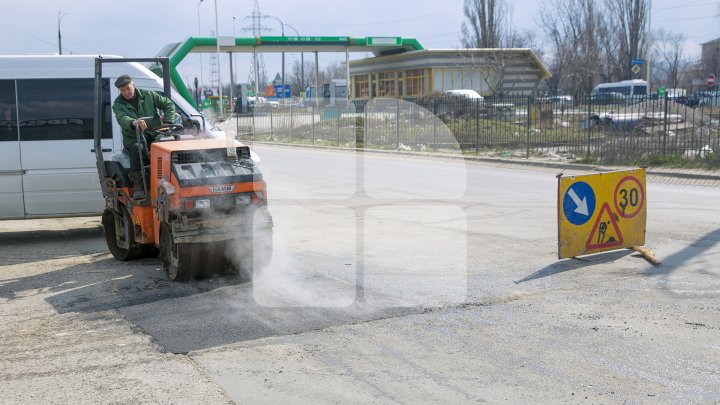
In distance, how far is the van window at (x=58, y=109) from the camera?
1090cm

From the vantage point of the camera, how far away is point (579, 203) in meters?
8.90

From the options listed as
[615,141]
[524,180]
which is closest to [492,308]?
[524,180]

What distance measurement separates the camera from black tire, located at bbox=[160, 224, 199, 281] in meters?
7.81

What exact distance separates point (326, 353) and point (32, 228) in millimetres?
8949

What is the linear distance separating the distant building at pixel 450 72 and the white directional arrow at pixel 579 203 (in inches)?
1671

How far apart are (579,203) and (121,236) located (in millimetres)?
5471

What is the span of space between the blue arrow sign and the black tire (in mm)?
4150

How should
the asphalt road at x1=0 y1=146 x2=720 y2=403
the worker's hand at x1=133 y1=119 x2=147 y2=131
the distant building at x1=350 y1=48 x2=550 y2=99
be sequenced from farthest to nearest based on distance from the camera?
the distant building at x1=350 y1=48 x2=550 y2=99
the worker's hand at x1=133 y1=119 x2=147 y2=131
the asphalt road at x1=0 y1=146 x2=720 y2=403

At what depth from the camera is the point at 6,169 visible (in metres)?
10.9

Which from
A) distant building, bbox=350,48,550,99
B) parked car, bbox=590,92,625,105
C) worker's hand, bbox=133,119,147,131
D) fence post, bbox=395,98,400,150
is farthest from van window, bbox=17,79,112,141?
distant building, bbox=350,48,550,99

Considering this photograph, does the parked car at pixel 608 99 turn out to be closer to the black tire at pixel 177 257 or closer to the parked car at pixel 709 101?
the parked car at pixel 709 101

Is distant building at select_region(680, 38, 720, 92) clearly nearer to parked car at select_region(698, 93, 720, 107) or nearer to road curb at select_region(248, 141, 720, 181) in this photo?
road curb at select_region(248, 141, 720, 181)

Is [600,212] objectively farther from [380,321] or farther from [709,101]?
[709,101]

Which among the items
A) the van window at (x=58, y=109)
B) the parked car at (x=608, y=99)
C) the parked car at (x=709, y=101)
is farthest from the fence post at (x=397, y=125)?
the van window at (x=58, y=109)
